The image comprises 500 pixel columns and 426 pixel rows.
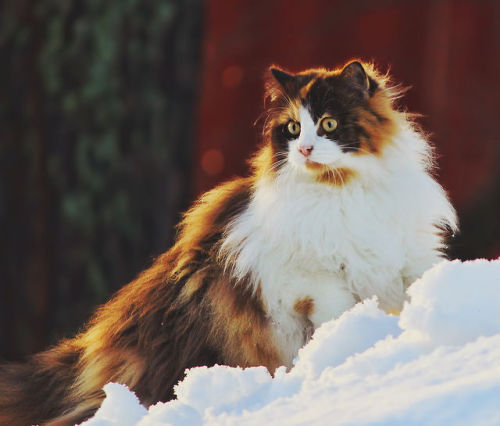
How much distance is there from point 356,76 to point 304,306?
78cm

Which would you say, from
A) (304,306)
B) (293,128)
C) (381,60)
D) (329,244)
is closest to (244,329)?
(304,306)

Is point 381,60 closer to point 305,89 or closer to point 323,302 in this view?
point 305,89

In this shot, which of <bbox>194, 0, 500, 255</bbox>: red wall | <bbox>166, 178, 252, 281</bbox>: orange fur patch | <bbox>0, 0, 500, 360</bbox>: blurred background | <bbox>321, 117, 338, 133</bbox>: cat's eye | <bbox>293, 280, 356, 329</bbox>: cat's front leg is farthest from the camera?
<bbox>194, 0, 500, 255</bbox>: red wall

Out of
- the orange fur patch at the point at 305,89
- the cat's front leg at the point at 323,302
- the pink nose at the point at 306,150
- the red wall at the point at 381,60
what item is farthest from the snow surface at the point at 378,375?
the red wall at the point at 381,60

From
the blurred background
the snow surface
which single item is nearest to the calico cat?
the snow surface

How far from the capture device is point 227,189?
9.98 ft

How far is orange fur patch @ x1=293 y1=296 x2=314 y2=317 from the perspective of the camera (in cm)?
266

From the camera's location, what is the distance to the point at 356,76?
9.08ft

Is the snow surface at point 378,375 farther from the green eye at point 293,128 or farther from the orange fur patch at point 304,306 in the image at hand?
the green eye at point 293,128

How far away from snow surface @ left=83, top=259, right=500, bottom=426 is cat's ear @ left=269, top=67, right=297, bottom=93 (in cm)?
117

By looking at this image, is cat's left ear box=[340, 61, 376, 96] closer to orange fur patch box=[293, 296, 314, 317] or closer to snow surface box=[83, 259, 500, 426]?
orange fur patch box=[293, 296, 314, 317]

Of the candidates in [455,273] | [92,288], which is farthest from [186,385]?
[92,288]

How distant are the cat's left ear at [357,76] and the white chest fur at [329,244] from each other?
299 millimetres

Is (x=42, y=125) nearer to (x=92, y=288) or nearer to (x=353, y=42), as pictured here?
(x=92, y=288)
